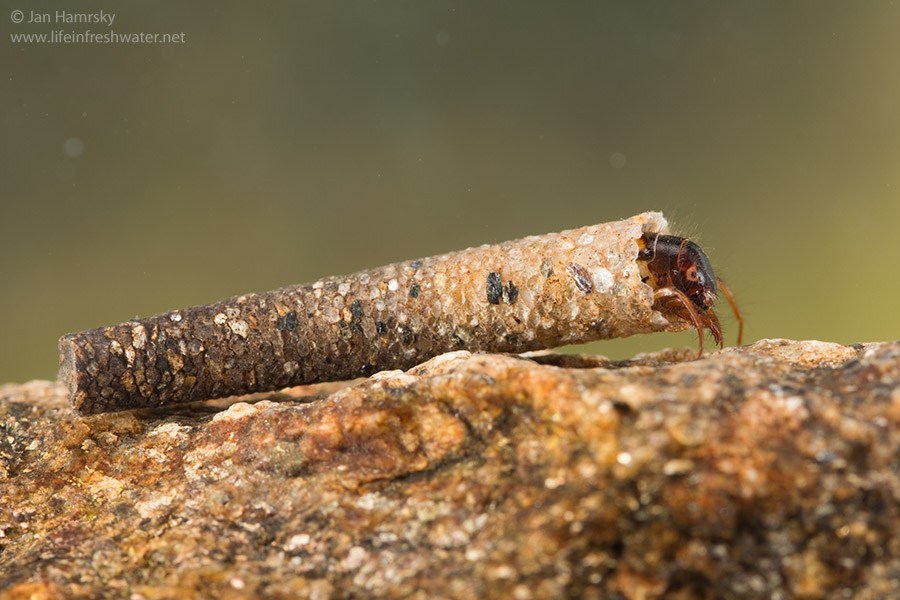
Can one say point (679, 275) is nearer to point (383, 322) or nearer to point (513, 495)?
point (383, 322)

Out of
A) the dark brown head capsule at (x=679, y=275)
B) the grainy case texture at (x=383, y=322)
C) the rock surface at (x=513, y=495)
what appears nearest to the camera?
the rock surface at (x=513, y=495)

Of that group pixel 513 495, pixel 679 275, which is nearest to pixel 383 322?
pixel 679 275

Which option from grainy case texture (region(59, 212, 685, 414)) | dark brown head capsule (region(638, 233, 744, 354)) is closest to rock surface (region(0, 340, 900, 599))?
grainy case texture (region(59, 212, 685, 414))

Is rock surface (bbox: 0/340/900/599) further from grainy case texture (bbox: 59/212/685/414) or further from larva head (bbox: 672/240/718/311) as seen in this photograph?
larva head (bbox: 672/240/718/311)

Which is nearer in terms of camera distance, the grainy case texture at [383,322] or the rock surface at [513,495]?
the rock surface at [513,495]

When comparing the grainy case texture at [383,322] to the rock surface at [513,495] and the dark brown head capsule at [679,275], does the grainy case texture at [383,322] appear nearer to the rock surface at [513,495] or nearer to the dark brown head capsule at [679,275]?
the dark brown head capsule at [679,275]

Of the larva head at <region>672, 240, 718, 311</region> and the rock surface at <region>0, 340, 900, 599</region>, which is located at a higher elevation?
the larva head at <region>672, 240, 718, 311</region>

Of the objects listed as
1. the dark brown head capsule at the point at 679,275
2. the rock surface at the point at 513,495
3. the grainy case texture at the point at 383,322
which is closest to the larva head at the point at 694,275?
the dark brown head capsule at the point at 679,275
